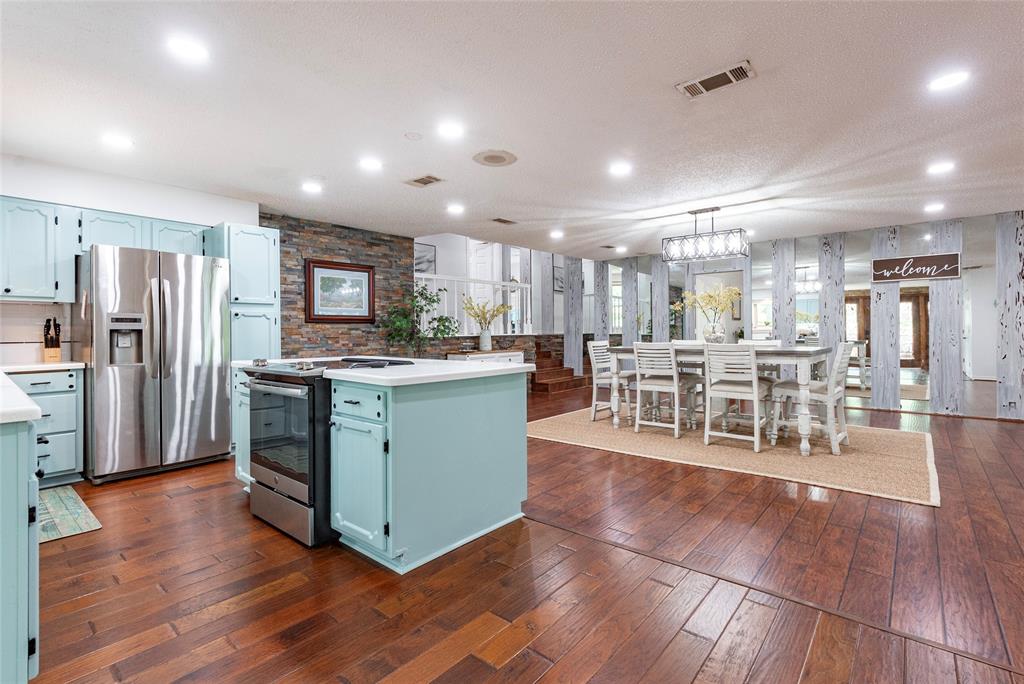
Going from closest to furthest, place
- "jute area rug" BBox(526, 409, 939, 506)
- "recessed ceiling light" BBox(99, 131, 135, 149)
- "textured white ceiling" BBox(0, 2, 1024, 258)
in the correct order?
"textured white ceiling" BBox(0, 2, 1024, 258), "recessed ceiling light" BBox(99, 131, 135, 149), "jute area rug" BBox(526, 409, 939, 506)

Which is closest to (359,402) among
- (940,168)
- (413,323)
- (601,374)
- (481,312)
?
(601,374)

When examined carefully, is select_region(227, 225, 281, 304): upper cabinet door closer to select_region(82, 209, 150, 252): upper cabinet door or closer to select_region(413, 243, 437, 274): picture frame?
select_region(82, 209, 150, 252): upper cabinet door

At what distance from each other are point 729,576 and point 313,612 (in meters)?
1.77

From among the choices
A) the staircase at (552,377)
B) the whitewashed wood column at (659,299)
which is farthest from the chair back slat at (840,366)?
the staircase at (552,377)

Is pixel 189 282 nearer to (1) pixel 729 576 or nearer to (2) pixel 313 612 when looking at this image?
(2) pixel 313 612

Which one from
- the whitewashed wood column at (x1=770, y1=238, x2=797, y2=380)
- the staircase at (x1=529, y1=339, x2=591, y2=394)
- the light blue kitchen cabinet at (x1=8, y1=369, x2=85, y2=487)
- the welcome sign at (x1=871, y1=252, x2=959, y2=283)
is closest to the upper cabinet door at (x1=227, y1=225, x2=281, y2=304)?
the light blue kitchen cabinet at (x1=8, y1=369, x2=85, y2=487)

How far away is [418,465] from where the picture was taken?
2.29 meters

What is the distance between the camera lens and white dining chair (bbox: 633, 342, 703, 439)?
4.89m

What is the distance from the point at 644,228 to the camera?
6.41 meters

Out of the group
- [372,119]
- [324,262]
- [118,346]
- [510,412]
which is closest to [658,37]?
[372,119]

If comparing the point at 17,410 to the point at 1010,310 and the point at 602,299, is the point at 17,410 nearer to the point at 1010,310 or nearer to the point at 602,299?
the point at 1010,310

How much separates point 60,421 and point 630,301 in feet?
25.7

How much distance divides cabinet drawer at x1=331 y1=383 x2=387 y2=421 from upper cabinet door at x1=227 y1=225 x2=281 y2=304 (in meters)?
2.71

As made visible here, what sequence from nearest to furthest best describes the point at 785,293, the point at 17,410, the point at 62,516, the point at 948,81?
the point at 17,410 → the point at 948,81 → the point at 62,516 → the point at 785,293
